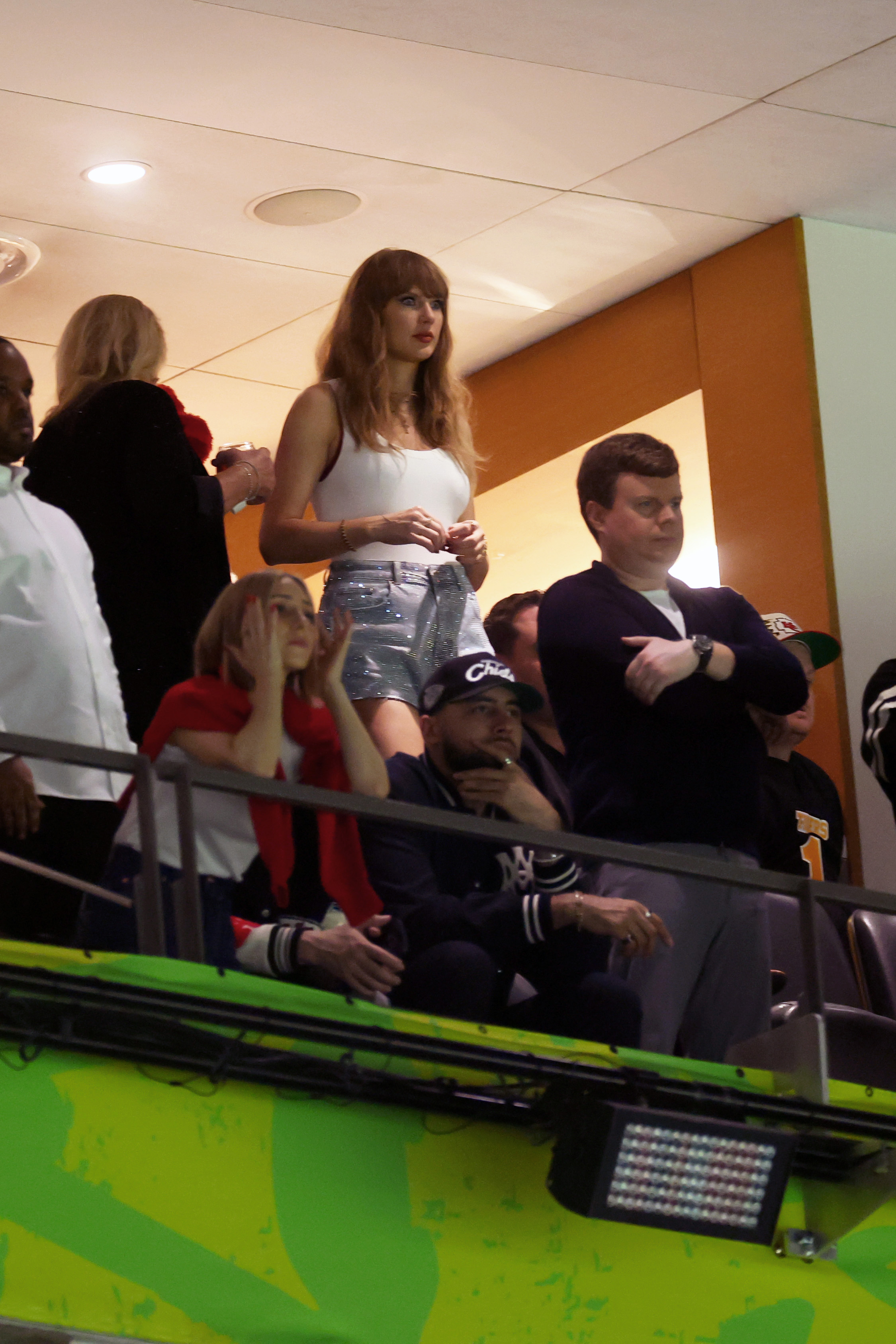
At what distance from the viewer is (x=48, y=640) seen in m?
3.22

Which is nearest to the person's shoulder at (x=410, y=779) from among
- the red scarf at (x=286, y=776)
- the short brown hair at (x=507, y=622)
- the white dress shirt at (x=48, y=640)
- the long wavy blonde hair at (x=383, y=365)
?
the red scarf at (x=286, y=776)

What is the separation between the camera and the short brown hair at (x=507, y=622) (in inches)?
184

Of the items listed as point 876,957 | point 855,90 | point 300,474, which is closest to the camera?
point 876,957

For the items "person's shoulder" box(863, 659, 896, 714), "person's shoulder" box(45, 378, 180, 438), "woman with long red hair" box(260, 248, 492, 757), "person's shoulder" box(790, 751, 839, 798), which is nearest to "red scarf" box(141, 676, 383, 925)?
"woman with long red hair" box(260, 248, 492, 757)

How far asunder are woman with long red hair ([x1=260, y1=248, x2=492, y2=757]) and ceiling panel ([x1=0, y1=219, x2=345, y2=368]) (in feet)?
7.44

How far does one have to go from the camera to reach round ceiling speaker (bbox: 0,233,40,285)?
6254mm

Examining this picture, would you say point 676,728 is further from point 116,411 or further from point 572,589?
point 116,411

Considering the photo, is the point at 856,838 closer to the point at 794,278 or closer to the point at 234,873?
the point at 794,278

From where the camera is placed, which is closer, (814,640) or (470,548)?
(470,548)

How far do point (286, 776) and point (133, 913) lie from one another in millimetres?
364

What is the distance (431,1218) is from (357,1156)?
0.55 ft

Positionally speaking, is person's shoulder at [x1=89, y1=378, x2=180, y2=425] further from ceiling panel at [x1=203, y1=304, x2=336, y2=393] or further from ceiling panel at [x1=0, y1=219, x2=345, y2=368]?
ceiling panel at [x1=203, y1=304, x2=336, y2=393]

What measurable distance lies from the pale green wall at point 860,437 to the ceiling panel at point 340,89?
32.2 inches

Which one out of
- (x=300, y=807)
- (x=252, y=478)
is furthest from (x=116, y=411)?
(x=300, y=807)
